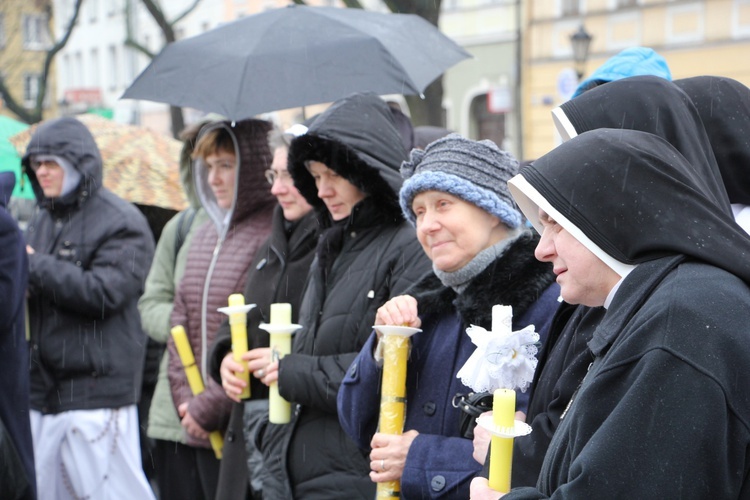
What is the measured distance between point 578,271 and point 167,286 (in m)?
3.44

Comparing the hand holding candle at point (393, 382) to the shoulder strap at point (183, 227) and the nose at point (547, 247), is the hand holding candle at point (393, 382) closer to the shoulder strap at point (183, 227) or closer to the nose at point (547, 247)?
the nose at point (547, 247)

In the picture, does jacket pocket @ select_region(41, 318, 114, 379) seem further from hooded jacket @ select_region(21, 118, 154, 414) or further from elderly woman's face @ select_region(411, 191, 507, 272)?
elderly woman's face @ select_region(411, 191, 507, 272)

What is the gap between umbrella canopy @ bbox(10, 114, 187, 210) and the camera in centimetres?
700

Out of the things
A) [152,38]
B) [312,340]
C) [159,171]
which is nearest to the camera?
[312,340]

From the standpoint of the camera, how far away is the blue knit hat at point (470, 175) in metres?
2.99

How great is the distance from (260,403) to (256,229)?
951 mm

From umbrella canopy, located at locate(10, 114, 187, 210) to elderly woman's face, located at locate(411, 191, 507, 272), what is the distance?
13.8 feet

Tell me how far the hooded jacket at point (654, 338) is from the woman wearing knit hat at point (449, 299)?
0.84 m

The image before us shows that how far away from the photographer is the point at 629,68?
3.73 m

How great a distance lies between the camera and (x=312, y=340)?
370 cm

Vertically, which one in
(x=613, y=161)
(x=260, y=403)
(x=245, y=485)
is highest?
(x=613, y=161)

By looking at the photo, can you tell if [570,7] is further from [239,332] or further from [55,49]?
[239,332]

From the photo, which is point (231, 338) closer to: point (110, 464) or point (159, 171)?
point (110, 464)

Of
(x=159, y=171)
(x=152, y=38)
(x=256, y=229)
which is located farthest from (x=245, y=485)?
(x=152, y=38)
